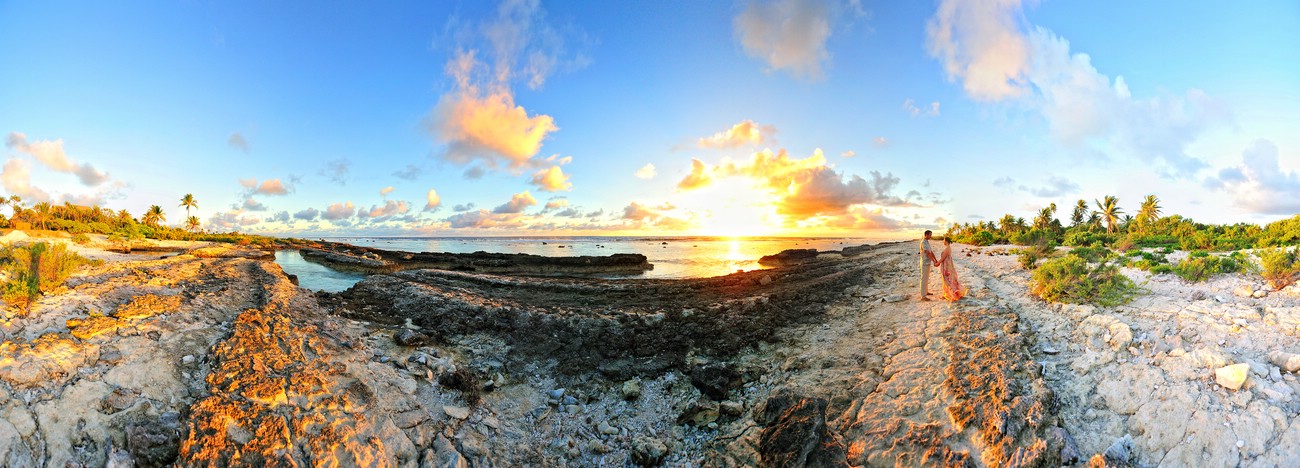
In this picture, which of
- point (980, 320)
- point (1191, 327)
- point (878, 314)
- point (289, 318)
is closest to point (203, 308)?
point (289, 318)

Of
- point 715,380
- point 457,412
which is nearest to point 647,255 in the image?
point 715,380

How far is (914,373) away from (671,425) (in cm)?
392

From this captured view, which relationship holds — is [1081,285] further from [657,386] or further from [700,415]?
[657,386]

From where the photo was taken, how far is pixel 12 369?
464 cm

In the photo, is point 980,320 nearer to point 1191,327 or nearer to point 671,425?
point 1191,327

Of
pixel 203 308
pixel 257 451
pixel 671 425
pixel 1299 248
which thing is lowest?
pixel 671 425

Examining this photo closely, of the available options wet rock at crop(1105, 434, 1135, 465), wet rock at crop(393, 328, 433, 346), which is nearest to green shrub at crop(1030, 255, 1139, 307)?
wet rock at crop(1105, 434, 1135, 465)

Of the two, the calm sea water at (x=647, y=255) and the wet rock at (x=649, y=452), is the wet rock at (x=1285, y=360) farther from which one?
the calm sea water at (x=647, y=255)

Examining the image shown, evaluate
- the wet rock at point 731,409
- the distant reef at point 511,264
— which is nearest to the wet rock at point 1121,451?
the wet rock at point 731,409

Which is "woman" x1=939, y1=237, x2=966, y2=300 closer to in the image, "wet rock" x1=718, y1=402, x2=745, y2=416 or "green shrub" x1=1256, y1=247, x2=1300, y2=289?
"green shrub" x1=1256, y1=247, x2=1300, y2=289

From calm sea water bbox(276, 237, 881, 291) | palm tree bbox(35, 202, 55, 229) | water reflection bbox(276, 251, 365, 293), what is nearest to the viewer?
water reflection bbox(276, 251, 365, 293)

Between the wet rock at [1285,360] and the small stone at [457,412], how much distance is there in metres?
10.1

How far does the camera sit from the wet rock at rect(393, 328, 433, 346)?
9.02 metres

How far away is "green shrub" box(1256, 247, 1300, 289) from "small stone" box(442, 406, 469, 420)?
15101mm
